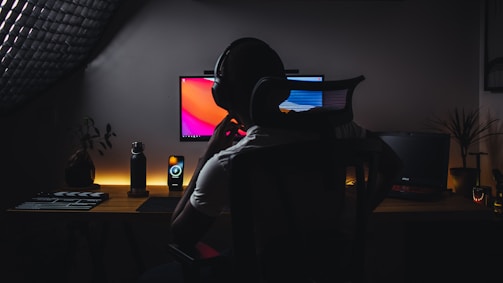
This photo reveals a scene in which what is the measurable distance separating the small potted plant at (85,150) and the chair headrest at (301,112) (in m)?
1.99

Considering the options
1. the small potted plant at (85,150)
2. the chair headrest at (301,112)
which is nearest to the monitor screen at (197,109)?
the small potted plant at (85,150)

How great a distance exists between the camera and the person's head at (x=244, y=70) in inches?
58.4

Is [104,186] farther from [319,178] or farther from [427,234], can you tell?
[319,178]

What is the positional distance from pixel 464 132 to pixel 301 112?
2078 mm

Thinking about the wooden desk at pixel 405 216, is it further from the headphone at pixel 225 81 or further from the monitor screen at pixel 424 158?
the headphone at pixel 225 81

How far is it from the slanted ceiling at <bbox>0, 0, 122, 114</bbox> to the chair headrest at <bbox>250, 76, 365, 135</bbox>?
5.73ft

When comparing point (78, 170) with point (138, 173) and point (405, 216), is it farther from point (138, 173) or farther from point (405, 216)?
Answer: point (405, 216)

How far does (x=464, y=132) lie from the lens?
3.09m

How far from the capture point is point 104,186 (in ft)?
10.7

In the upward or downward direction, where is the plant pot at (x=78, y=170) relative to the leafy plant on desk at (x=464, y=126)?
downward

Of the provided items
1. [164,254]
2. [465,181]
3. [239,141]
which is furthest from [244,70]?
[164,254]

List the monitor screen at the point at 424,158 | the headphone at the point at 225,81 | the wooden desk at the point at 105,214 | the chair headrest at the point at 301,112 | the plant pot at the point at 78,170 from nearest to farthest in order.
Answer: the chair headrest at the point at 301,112 → the headphone at the point at 225,81 → the wooden desk at the point at 105,214 → the monitor screen at the point at 424,158 → the plant pot at the point at 78,170

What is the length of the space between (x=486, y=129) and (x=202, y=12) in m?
1.89

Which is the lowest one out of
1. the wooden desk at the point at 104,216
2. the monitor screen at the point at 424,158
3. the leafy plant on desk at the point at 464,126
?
the wooden desk at the point at 104,216
